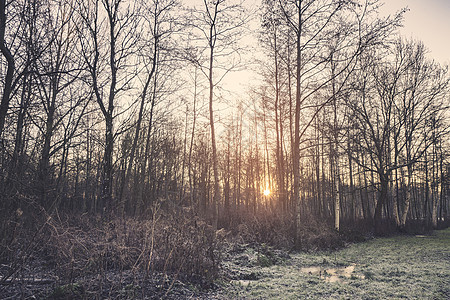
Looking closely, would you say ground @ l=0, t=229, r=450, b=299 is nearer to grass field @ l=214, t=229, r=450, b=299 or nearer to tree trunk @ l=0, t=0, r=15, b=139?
grass field @ l=214, t=229, r=450, b=299

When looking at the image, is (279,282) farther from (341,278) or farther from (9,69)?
(9,69)

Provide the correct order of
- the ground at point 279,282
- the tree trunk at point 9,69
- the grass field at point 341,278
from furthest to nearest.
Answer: the grass field at point 341,278 < the tree trunk at point 9,69 < the ground at point 279,282

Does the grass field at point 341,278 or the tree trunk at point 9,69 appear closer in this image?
the tree trunk at point 9,69

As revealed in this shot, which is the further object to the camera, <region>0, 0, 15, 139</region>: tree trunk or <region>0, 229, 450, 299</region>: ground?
<region>0, 0, 15, 139</region>: tree trunk

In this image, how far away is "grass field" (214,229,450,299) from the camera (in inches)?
183

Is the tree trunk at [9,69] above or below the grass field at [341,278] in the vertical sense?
above

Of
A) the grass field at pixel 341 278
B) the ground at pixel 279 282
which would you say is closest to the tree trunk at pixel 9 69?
the ground at pixel 279 282

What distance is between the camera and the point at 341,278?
5840mm

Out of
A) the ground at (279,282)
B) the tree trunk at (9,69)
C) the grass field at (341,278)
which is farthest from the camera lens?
the grass field at (341,278)

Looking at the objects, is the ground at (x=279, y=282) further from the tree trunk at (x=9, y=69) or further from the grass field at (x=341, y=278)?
the tree trunk at (x=9, y=69)

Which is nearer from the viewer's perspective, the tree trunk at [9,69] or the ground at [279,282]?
the ground at [279,282]

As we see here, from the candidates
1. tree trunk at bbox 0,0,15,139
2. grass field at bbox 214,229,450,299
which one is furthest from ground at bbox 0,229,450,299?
tree trunk at bbox 0,0,15,139

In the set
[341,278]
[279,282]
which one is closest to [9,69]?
[279,282]

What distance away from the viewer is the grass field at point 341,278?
466 cm
